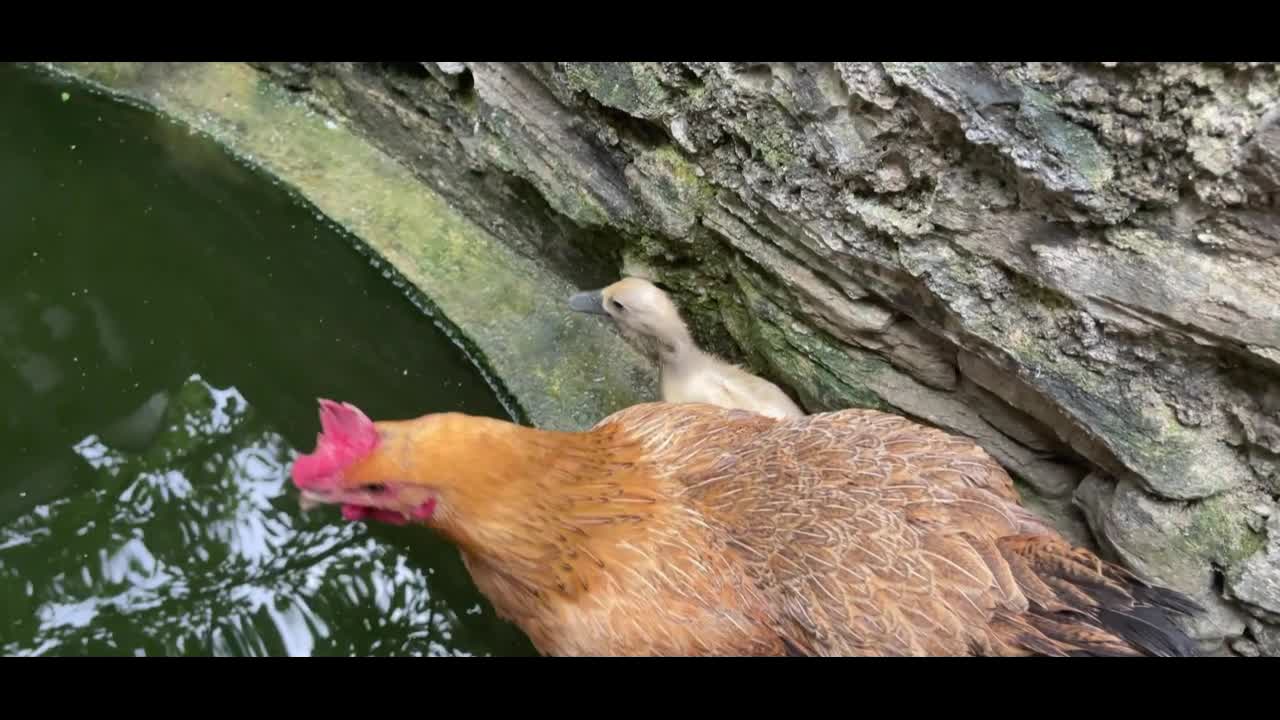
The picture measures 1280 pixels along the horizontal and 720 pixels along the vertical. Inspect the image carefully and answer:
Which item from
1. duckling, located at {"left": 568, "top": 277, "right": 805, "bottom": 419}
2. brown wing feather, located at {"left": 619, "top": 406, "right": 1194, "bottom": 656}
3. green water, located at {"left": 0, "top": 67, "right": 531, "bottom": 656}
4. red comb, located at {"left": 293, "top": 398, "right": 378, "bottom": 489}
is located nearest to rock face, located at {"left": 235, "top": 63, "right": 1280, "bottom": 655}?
duckling, located at {"left": 568, "top": 277, "right": 805, "bottom": 419}

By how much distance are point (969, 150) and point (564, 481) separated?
133cm

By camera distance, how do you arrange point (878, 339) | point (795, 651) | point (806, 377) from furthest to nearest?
point (806, 377) → point (878, 339) → point (795, 651)

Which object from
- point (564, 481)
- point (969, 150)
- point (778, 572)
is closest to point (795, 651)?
point (778, 572)

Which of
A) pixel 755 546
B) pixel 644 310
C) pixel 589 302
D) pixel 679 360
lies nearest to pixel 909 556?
pixel 755 546

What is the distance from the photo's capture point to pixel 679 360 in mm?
3252

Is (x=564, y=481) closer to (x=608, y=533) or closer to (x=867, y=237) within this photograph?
(x=608, y=533)

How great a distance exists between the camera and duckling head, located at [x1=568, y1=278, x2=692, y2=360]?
10.6 feet

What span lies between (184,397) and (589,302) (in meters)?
1.59

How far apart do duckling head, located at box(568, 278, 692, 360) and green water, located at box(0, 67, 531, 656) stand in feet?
1.97

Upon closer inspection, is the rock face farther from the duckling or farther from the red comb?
the red comb

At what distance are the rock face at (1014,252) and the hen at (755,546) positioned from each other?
309mm

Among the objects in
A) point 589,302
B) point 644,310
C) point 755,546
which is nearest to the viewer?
point 755,546

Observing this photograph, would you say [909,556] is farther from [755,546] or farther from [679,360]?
[679,360]

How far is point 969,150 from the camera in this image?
89.2 inches
